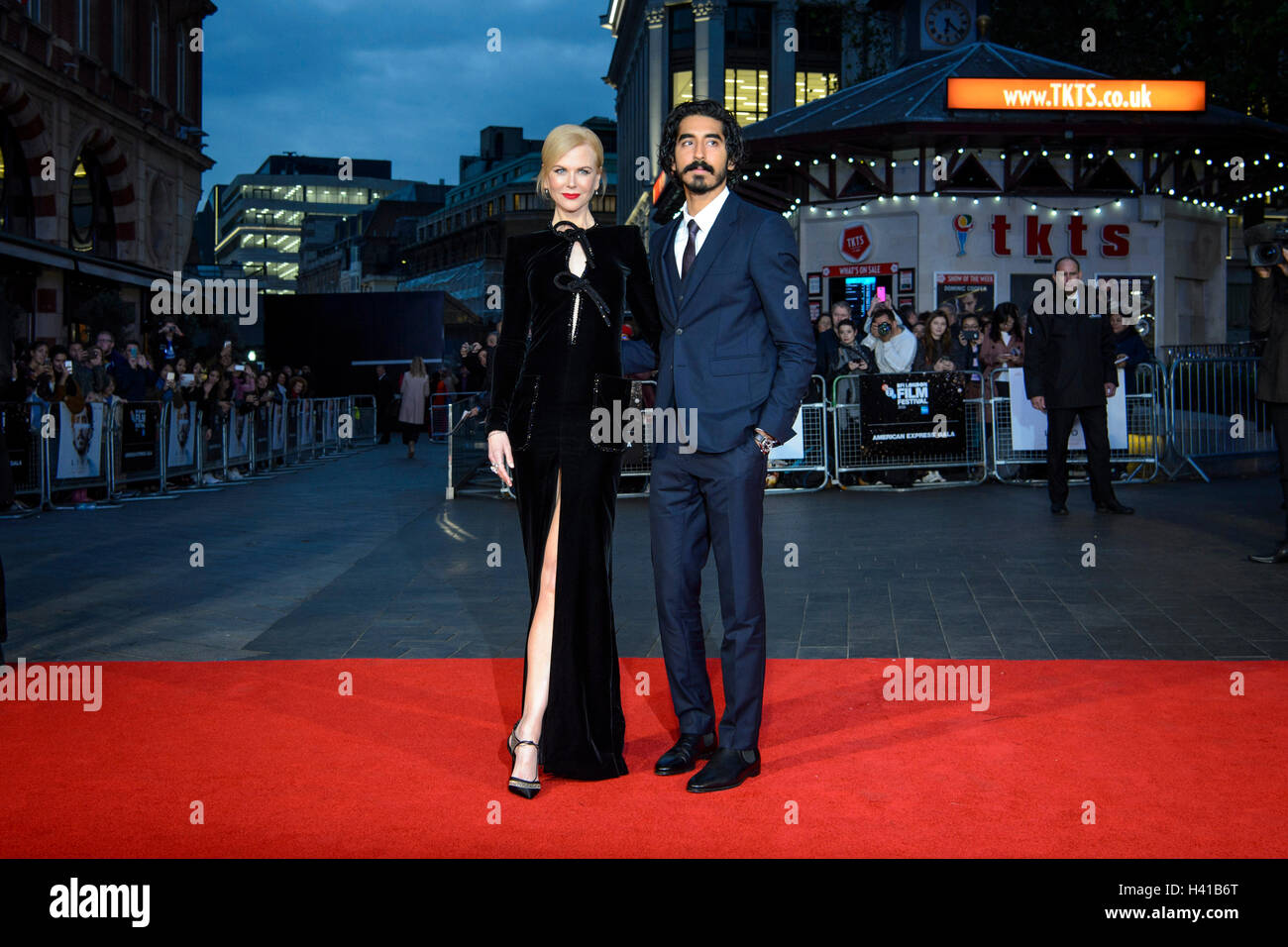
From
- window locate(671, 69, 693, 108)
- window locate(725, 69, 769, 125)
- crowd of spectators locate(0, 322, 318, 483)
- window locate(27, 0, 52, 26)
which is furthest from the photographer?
window locate(671, 69, 693, 108)

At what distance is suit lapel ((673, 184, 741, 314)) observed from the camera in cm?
429

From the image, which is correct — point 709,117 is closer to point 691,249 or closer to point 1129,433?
point 691,249

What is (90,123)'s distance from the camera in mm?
28812

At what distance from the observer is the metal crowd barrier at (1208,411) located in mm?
14695

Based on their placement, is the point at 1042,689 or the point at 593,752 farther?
the point at 1042,689

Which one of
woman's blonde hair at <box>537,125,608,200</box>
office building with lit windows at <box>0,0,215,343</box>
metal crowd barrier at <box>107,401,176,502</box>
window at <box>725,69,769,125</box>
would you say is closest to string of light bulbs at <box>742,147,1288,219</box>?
metal crowd barrier at <box>107,401,176,502</box>

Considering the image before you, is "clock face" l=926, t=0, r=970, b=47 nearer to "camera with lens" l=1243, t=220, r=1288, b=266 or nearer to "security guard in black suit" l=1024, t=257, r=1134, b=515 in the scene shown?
"security guard in black suit" l=1024, t=257, r=1134, b=515

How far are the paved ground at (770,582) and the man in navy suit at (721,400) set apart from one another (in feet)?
6.64

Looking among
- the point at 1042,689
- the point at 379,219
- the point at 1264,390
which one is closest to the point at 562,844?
the point at 1042,689

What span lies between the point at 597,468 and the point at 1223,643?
372 centimetres

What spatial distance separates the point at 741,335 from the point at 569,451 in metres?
0.69

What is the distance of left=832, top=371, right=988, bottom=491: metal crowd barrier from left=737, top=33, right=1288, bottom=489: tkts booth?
26.5ft

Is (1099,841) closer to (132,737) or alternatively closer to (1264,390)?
(132,737)

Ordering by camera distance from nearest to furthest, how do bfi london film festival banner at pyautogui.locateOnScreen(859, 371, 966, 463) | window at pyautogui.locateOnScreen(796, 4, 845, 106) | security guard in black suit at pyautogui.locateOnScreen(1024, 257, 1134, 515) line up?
1. security guard in black suit at pyautogui.locateOnScreen(1024, 257, 1134, 515)
2. bfi london film festival banner at pyautogui.locateOnScreen(859, 371, 966, 463)
3. window at pyautogui.locateOnScreen(796, 4, 845, 106)
